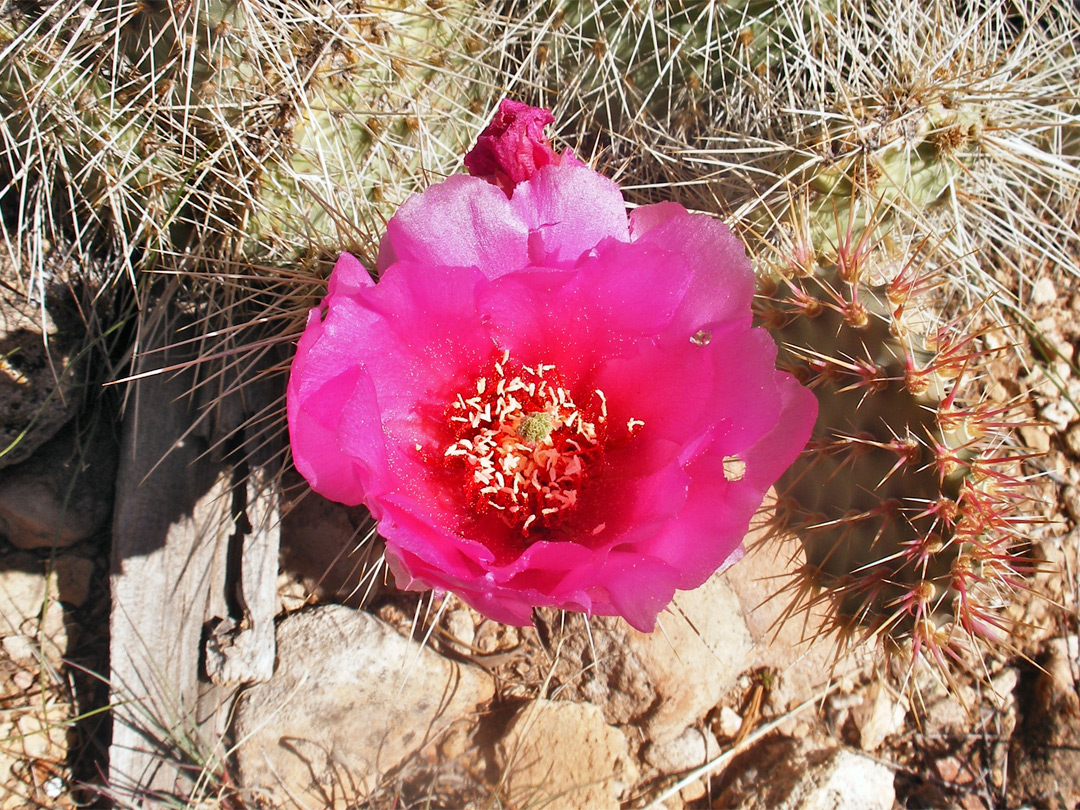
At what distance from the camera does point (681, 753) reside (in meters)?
1.85

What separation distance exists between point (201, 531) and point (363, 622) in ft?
1.31

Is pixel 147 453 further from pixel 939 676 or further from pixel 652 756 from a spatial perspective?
pixel 939 676

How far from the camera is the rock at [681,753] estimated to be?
6.02 feet

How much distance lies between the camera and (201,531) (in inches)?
69.2

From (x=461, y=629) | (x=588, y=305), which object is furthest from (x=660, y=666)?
(x=588, y=305)

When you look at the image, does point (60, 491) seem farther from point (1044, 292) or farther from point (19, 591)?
point (1044, 292)

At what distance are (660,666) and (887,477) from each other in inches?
34.6

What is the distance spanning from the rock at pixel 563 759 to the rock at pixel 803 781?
0.25m

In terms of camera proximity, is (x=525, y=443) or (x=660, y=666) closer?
(x=525, y=443)

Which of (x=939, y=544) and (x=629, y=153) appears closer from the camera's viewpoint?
(x=939, y=544)

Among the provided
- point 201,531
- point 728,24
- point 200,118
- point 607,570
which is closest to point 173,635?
point 201,531

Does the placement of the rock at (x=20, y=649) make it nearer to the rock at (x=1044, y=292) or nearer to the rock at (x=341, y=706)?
the rock at (x=341, y=706)

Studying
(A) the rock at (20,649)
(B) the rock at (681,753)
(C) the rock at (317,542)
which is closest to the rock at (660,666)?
(B) the rock at (681,753)

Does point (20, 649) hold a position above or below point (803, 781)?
above
